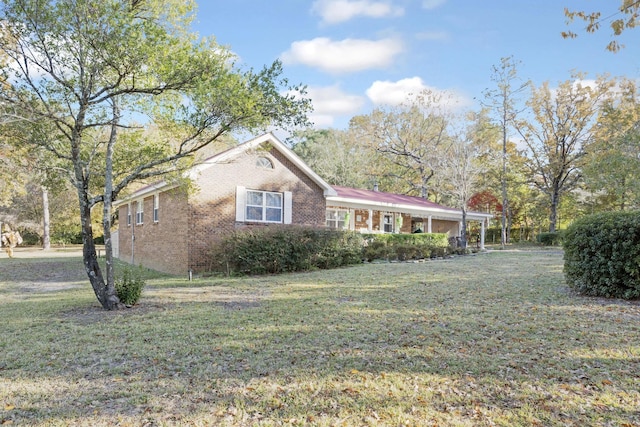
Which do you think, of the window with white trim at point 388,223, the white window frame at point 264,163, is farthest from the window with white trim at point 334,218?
the white window frame at point 264,163

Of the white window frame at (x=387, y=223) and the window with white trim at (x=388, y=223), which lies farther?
the window with white trim at (x=388, y=223)

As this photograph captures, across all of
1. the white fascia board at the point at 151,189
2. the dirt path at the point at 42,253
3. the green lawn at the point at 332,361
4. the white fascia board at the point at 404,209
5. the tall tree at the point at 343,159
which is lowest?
the dirt path at the point at 42,253

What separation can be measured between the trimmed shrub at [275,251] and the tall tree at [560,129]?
23.7m

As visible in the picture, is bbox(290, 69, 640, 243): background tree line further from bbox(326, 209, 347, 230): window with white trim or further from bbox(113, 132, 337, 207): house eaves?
bbox(113, 132, 337, 207): house eaves

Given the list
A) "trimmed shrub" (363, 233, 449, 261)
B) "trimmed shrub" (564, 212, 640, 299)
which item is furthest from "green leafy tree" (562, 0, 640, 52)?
"trimmed shrub" (363, 233, 449, 261)

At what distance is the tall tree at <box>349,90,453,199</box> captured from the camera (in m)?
34.2

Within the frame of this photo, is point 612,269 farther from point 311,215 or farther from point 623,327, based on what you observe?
point 311,215

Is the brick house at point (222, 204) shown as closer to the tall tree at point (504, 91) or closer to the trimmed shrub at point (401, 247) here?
the trimmed shrub at point (401, 247)

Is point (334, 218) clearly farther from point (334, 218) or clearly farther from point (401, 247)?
point (401, 247)

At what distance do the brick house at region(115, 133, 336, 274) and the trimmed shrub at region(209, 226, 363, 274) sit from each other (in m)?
1.23

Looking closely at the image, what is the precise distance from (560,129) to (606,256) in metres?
26.7

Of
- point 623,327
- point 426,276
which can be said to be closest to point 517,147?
point 426,276

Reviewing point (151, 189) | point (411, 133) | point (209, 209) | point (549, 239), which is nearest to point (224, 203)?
point (209, 209)

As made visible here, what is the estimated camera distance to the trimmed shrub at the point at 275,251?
1273 centimetres
